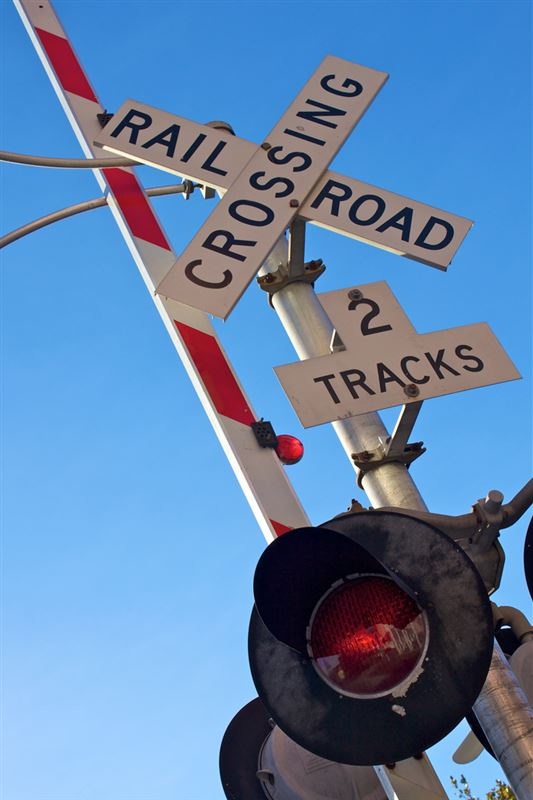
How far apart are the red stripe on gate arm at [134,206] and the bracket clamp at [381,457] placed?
4.67ft

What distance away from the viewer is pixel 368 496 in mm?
3379

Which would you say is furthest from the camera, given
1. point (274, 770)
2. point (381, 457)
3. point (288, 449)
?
point (288, 449)

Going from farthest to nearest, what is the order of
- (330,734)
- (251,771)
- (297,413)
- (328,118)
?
(328,118) < (251,771) < (297,413) < (330,734)

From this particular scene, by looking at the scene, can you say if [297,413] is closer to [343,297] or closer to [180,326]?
[343,297]

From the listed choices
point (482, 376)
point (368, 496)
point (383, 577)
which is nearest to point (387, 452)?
point (368, 496)

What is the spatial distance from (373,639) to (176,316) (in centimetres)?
181

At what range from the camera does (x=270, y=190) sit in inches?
144

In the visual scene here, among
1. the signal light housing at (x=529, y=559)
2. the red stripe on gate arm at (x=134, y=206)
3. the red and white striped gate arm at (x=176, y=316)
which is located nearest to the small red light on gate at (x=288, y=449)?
the red and white striped gate arm at (x=176, y=316)

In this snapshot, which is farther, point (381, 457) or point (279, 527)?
point (279, 527)

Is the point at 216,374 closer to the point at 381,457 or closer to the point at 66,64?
the point at 381,457

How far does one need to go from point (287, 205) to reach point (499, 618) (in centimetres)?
151

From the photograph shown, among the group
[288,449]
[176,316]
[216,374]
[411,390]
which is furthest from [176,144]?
[411,390]

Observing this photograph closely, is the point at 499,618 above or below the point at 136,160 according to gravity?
below

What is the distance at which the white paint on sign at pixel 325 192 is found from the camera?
359 centimetres
